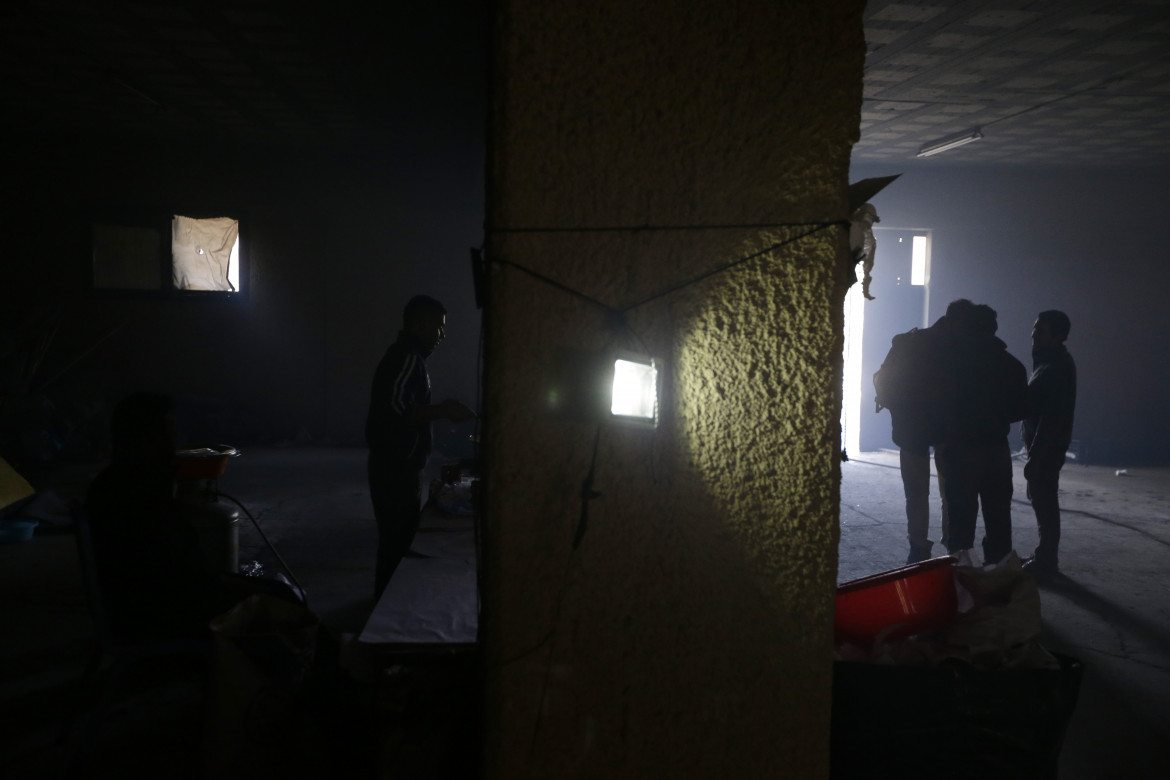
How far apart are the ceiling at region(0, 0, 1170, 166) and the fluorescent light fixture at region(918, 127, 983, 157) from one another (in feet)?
0.45

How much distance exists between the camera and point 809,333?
1.23m

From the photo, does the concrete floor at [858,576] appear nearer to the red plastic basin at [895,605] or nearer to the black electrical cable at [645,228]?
the red plastic basin at [895,605]

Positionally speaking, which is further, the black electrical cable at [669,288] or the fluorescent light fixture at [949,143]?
the fluorescent light fixture at [949,143]

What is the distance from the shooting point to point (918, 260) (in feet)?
32.6

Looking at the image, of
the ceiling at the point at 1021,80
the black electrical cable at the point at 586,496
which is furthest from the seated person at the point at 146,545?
the ceiling at the point at 1021,80

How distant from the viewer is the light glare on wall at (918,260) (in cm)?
991

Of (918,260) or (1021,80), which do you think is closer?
(1021,80)

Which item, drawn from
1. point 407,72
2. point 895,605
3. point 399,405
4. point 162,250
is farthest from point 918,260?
point 162,250

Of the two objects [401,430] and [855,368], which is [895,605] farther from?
[855,368]

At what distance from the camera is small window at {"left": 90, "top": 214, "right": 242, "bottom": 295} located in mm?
8703

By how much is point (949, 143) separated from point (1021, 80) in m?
2.00

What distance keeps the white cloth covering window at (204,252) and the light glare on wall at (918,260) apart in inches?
373

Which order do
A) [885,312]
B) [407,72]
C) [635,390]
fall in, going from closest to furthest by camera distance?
[635,390] → [407,72] → [885,312]

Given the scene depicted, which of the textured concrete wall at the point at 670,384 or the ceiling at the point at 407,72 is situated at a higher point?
the ceiling at the point at 407,72
